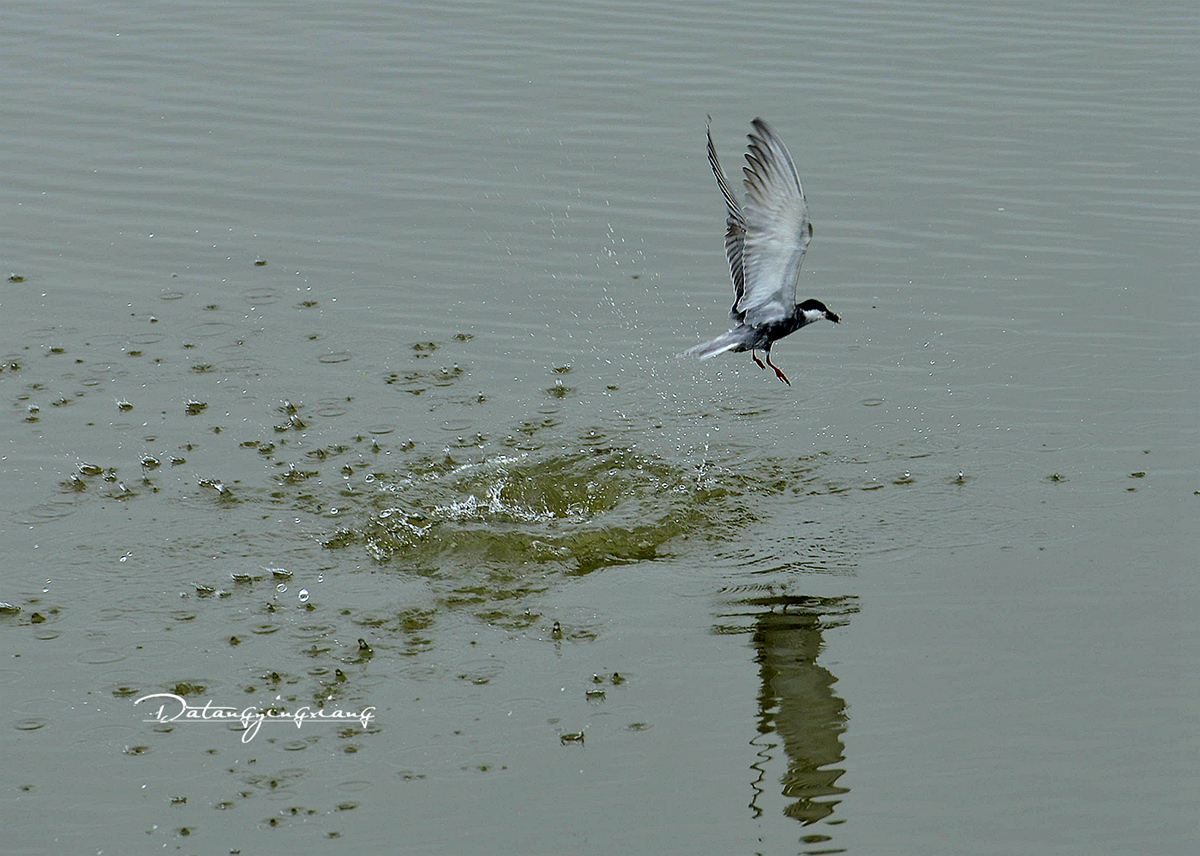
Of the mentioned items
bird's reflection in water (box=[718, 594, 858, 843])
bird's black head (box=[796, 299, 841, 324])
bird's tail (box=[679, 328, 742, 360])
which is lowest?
bird's reflection in water (box=[718, 594, 858, 843])

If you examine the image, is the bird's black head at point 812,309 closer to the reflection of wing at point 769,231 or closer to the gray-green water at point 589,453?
Result: the reflection of wing at point 769,231

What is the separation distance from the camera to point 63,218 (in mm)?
13062

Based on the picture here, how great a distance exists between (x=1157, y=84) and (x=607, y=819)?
43.5 feet

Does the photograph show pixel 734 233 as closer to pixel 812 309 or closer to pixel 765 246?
pixel 765 246

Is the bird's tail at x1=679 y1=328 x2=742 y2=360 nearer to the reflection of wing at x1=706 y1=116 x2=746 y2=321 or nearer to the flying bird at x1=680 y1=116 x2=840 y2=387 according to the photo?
the flying bird at x1=680 y1=116 x2=840 y2=387

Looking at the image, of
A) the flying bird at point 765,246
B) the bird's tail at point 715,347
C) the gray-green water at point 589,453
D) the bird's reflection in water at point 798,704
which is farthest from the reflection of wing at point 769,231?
the bird's reflection in water at point 798,704

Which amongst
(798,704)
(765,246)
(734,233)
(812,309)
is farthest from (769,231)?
(798,704)

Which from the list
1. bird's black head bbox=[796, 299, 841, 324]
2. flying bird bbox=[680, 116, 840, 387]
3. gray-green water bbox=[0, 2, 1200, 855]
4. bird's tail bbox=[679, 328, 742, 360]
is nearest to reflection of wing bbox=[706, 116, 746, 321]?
flying bird bbox=[680, 116, 840, 387]

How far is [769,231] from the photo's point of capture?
27.5ft

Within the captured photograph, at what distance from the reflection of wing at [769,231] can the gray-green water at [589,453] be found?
4.15ft

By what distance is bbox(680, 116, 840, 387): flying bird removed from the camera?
26.7 feet

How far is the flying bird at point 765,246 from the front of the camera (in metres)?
8.15

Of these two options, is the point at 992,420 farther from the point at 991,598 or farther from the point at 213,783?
the point at 213,783

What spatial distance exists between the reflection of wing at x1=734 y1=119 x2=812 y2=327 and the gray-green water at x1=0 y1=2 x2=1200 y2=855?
1264 mm
